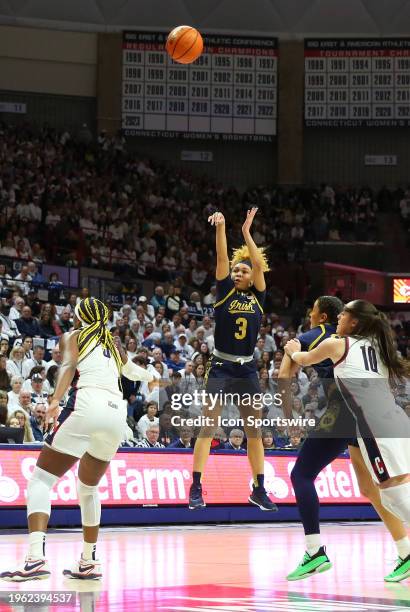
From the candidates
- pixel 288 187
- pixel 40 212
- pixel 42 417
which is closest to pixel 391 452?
pixel 42 417

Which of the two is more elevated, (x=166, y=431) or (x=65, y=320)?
(x=65, y=320)

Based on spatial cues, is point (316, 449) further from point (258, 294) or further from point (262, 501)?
point (258, 294)

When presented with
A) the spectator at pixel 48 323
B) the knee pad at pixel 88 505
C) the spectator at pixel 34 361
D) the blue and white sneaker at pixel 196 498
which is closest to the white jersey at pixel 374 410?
the blue and white sneaker at pixel 196 498

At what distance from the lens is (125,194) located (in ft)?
115

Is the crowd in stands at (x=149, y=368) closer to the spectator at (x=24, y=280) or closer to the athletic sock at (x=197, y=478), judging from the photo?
the spectator at (x=24, y=280)

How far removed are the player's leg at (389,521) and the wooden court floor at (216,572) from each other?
139 millimetres

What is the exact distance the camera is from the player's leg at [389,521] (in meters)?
9.62

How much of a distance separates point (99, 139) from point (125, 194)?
3787 millimetres

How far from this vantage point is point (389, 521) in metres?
9.89

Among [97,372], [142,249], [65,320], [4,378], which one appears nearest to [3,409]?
[4,378]

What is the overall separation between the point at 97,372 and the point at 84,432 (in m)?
0.55

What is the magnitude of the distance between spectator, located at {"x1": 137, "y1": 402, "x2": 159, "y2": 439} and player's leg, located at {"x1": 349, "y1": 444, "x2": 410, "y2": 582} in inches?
340

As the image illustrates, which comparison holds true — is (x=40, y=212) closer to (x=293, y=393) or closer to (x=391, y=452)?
(x=293, y=393)

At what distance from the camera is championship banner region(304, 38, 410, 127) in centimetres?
3981
